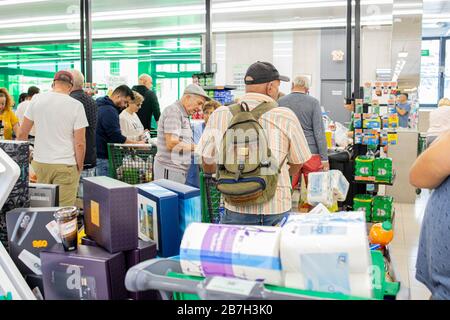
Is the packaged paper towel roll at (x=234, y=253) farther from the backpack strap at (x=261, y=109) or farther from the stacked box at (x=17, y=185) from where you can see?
the backpack strap at (x=261, y=109)

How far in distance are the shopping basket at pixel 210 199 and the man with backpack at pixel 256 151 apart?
17.7 inches

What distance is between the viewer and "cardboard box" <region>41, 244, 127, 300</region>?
5.06ft

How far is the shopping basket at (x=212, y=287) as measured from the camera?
3.82 feet

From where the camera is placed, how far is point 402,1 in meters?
9.05

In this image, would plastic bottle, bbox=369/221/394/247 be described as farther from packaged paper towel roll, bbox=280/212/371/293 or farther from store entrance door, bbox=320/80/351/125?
store entrance door, bbox=320/80/351/125

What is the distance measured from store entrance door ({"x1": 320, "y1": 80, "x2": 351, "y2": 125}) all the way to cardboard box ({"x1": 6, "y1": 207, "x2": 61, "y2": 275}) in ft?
31.5

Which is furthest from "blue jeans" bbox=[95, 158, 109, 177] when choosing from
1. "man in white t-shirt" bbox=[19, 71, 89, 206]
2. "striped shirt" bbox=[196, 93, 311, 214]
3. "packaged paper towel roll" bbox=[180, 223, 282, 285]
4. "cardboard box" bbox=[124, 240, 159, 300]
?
"packaged paper towel roll" bbox=[180, 223, 282, 285]

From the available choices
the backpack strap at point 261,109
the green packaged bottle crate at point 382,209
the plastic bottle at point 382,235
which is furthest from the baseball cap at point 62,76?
the green packaged bottle crate at point 382,209

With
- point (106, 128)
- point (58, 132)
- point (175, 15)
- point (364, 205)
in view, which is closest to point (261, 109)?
point (58, 132)

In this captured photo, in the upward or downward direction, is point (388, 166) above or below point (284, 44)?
below

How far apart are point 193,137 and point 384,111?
273 centimetres

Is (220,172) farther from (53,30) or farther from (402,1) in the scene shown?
(53,30)

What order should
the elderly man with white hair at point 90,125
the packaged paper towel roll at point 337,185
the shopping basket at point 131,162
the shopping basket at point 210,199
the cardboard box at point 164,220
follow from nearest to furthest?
the cardboard box at point 164,220, the shopping basket at point 210,199, the packaged paper towel roll at point 337,185, the elderly man with white hair at point 90,125, the shopping basket at point 131,162
